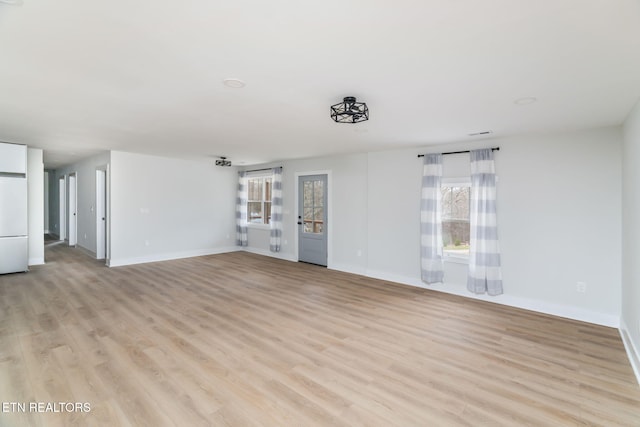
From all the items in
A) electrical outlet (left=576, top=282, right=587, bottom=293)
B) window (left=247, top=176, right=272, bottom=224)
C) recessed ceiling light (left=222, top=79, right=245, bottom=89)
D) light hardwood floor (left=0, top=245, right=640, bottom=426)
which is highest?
recessed ceiling light (left=222, top=79, right=245, bottom=89)

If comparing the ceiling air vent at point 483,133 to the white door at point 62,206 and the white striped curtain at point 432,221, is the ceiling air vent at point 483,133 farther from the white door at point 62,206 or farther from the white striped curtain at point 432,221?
the white door at point 62,206

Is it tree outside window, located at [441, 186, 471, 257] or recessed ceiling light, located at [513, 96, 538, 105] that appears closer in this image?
recessed ceiling light, located at [513, 96, 538, 105]

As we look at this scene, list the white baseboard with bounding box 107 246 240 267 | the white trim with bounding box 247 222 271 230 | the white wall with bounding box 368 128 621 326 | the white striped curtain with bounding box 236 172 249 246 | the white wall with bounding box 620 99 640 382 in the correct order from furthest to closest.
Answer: the white striped curtain with bounding box 236 172 249 246
the white trim with bounding box 247 222 271 230
the white baseboard with bounding box 107 246 240 267
the white wall with bounding box 368 128 621 326
the white wall with bounding box 620 99 640 382

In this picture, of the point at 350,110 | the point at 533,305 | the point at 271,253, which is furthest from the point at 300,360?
the point at 271,253

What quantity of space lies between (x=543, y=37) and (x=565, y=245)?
10.6 ft

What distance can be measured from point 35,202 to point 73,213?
289 cm

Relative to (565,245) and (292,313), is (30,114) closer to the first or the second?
(292,313)

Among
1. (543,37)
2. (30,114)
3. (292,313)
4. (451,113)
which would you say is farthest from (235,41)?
(30,114)

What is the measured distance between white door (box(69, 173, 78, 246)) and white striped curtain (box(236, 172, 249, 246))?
4639 mm

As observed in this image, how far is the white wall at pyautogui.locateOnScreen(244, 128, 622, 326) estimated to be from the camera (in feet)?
12.2

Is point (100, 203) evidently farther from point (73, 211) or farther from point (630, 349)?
point (630, 349)

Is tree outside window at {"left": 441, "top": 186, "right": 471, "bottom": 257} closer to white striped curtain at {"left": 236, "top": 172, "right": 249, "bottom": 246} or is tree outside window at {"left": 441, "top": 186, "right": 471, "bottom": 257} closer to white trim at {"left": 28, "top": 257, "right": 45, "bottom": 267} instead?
white striped curtain at {"left": 236, "top": 172, "right": 249, "bottom": 246}

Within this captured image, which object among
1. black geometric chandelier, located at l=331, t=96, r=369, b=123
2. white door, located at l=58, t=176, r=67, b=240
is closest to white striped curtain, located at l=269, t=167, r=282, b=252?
black geometric chandelier, located at l=331, t=96, r=369, b=123

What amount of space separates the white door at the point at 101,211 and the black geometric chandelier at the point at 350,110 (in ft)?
21.7
